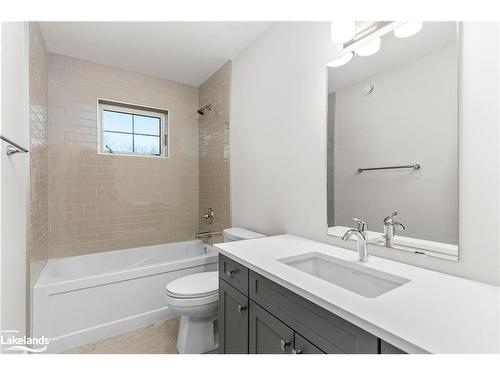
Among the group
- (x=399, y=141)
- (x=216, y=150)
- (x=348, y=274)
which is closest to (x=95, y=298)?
(x=216, y=150)

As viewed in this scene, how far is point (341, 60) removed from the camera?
1.48m

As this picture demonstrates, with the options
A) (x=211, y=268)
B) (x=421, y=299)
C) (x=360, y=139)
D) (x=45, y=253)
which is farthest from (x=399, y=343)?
(x=45, y=253)

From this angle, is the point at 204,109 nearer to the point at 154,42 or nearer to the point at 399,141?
the point at 154,42

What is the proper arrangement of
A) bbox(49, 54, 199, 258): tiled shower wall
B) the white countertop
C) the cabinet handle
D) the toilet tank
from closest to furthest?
the white countertop, the cabinet handle, the toilet tank, bbox(49, 54, 199, 258): tiled shower wall

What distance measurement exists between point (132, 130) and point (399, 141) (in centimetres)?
285

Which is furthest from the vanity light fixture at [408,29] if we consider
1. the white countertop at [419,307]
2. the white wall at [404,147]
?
the white countertop at [419,307]

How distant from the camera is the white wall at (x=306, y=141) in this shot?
937 millimetres

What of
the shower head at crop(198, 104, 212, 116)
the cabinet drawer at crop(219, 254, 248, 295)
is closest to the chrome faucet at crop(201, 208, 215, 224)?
the shower head at crop(198, 104, 212, 116)

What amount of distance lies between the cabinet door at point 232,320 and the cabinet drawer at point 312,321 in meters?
0.16

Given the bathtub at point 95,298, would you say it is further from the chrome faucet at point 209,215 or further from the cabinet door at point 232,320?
the cabinet door at point 232,320

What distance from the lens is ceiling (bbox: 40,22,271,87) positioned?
2.04m

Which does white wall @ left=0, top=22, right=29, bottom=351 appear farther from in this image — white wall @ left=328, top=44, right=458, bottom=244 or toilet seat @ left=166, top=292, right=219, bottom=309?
white wall @ left=328, top=44, right=458, bottom=244

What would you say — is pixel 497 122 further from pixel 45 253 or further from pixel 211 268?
pixel 45 253
